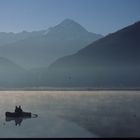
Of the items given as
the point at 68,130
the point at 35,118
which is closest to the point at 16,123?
the point at 35,118

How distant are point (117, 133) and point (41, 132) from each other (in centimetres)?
1010

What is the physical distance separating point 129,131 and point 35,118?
32.5 metres

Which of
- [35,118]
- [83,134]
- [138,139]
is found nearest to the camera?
[138,139]

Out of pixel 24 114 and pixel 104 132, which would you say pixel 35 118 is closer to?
pixel 24 114

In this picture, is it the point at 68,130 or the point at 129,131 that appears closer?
the point at 129,131

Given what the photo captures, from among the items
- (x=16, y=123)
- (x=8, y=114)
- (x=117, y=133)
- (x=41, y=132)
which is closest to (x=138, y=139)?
(x=117, y=133)

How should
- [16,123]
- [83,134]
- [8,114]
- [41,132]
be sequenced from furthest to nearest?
[8,114] < [16,123] < [41,132] < [83,134]

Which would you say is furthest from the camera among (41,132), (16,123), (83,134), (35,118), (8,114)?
(35,118)

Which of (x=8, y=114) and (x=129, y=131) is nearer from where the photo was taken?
(x=129, y=131)

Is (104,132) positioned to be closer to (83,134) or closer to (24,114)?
(83,134)

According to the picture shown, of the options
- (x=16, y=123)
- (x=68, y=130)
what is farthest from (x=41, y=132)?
(x=16, y=123)

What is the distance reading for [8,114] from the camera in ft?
230

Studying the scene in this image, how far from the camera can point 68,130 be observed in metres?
51.4

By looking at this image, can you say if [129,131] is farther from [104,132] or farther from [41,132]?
[41,132]
